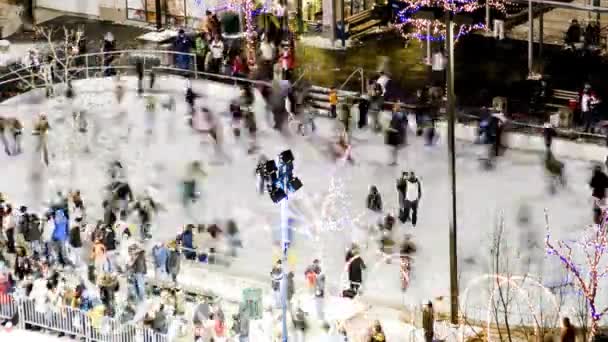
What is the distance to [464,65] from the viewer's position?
2128 inches

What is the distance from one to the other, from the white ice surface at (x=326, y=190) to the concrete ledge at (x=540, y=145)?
353 millimetres

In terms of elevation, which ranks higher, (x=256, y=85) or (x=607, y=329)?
(x=256, y=85)

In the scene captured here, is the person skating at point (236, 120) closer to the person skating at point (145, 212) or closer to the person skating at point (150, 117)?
the person skating at point (150, 117)

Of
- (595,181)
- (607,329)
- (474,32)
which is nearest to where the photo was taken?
(607,329)

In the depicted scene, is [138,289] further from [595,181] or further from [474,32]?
[474,32]

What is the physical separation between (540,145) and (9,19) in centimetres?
1805

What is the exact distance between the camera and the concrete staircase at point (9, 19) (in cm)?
5934

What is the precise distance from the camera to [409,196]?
44.5 m

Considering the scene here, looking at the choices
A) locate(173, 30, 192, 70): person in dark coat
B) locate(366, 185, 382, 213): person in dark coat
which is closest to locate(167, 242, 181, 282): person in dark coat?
locate(366, 185, 382, 213): person in dark coat

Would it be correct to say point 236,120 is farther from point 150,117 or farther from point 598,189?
point 598,189

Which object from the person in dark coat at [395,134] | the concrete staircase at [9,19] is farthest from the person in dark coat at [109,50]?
the person in dark coat at [395,134]

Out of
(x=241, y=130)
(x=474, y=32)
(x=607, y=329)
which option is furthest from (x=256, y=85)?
(x=607, y=329)

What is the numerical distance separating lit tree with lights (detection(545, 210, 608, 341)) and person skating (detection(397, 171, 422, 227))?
266 cm

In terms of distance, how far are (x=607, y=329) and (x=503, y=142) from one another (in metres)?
9.57
